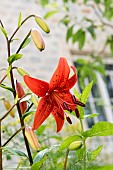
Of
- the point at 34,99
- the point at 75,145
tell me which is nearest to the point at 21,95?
the point at 34,99

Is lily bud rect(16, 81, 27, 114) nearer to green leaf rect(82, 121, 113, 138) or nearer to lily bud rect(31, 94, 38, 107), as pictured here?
lily bud rect(31, 94, 38, 107)

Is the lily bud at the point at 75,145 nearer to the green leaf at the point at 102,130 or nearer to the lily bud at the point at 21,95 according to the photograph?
the green leaf at the point at 102,130

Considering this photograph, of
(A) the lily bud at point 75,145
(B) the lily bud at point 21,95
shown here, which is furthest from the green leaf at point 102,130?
(B) the lily bud at point 21,95

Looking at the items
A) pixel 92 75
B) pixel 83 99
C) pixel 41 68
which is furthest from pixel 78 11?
pixel 83 99

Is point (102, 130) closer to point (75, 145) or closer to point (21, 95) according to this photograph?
point (75, 145)

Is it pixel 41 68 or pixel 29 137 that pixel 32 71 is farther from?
pixel 29 137

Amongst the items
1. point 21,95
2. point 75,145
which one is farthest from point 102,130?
point 21,95
